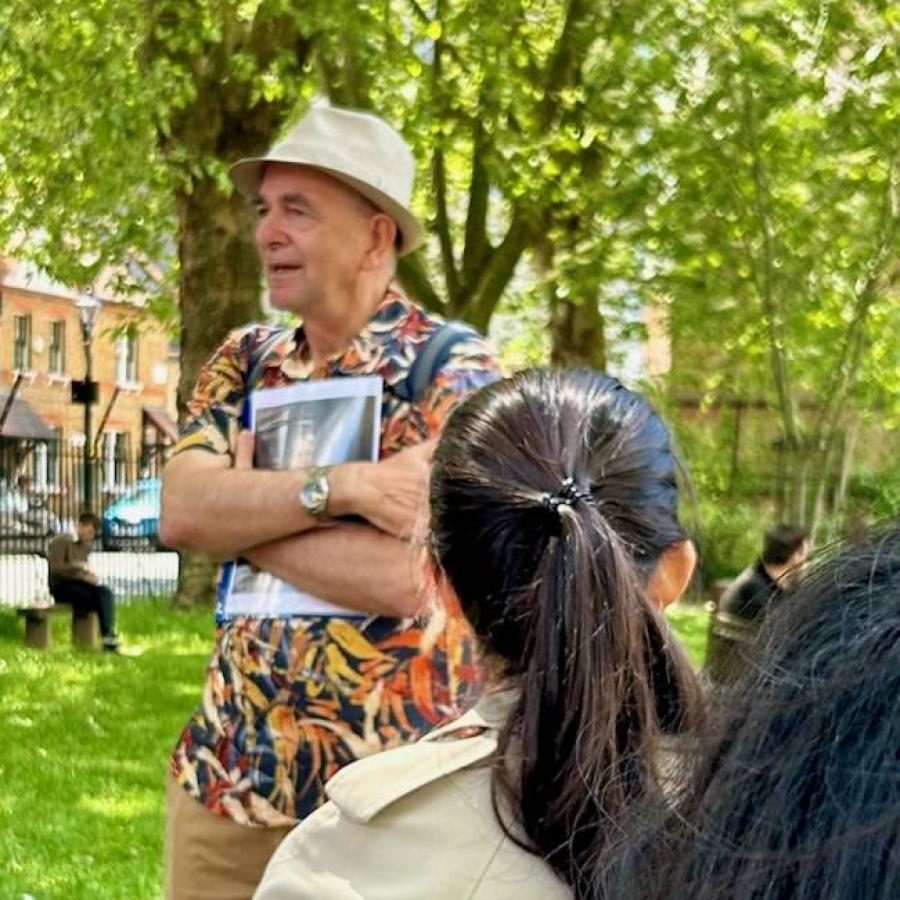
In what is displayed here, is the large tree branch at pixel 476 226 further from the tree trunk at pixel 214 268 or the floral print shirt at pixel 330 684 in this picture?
the floral print shirt at pixel 330 684

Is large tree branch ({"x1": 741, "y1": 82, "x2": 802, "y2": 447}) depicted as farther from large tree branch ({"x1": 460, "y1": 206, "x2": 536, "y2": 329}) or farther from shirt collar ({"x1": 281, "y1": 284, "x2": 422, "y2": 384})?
shirt collar ({"x1": 281, "y1": 284, "x2": 422, "y2": 384})

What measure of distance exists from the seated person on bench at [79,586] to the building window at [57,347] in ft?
118

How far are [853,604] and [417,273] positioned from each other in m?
16.2

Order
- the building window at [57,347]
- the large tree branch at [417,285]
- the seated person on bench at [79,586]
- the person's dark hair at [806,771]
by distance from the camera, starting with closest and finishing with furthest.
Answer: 1. the person's dark hair at [806,771]
2. the seated person on bench at [79,586]
3. the large tree branch at [417,285]
4. the building window at [57,347]

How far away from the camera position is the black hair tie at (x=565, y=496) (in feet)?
5.83

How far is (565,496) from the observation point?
5.85 ft

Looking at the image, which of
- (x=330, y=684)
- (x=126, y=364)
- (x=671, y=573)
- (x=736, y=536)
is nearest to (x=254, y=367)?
(x=330, y=684)

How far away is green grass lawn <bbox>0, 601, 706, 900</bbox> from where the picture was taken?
704 centimetres

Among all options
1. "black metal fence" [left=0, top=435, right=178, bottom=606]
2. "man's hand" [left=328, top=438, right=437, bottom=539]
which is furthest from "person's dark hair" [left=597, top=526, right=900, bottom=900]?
"black metal fence" [left=0, top=435, right=178, bottom=606]

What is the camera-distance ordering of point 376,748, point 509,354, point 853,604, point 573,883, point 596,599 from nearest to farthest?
point 853,604 < point 573,883 < point 596,599 < point 376,748 < point 509,354

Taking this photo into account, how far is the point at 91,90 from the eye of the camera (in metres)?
11.9

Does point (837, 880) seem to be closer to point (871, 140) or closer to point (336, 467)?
point (336, 467)

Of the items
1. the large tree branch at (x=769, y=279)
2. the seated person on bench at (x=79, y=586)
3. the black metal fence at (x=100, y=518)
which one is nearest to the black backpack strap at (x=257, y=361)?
the seated person on bench at (x=79, y=586)

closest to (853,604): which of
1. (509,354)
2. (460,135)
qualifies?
(460,135)
